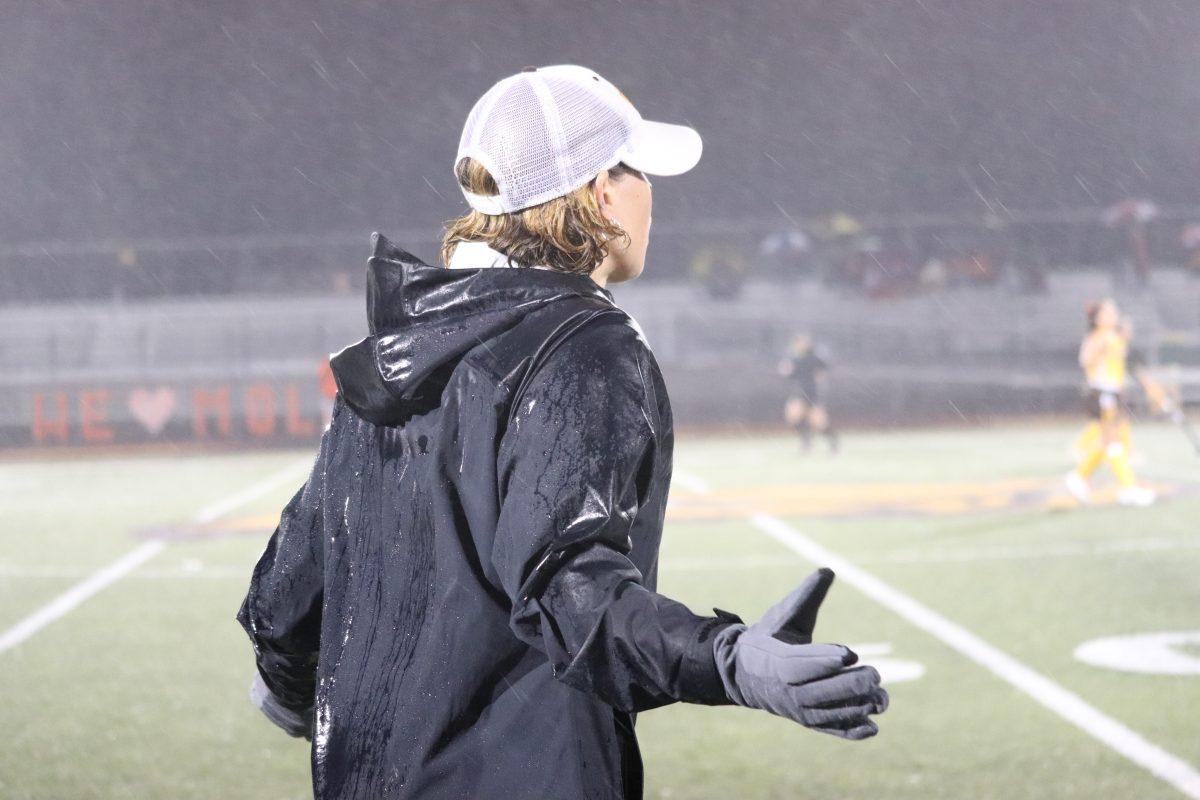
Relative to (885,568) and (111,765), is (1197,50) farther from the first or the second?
(111,765)

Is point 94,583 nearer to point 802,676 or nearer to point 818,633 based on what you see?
point 818,633

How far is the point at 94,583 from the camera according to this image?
27.9ft

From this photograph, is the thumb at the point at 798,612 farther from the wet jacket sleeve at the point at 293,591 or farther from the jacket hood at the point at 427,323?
the wet jacket sleeve at the point at 293,591

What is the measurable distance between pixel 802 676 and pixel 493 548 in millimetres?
357

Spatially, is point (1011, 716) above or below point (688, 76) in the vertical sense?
below

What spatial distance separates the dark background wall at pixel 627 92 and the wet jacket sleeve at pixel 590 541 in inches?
1207

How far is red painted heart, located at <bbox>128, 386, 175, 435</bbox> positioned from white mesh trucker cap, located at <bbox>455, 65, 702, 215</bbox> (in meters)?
21.6

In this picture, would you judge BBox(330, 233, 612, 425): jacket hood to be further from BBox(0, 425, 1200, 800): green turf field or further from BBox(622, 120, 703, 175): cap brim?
BBox(0, 425, 1200, 800): green turf field

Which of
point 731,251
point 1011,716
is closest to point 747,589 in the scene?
point 1011,716

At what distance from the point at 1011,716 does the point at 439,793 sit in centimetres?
393

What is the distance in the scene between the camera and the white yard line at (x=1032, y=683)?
4.30 metres

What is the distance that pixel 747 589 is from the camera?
7.76m

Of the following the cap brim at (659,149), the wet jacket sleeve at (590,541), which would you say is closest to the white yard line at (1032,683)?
the cap brim at (659,149)

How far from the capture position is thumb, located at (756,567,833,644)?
1244mm
